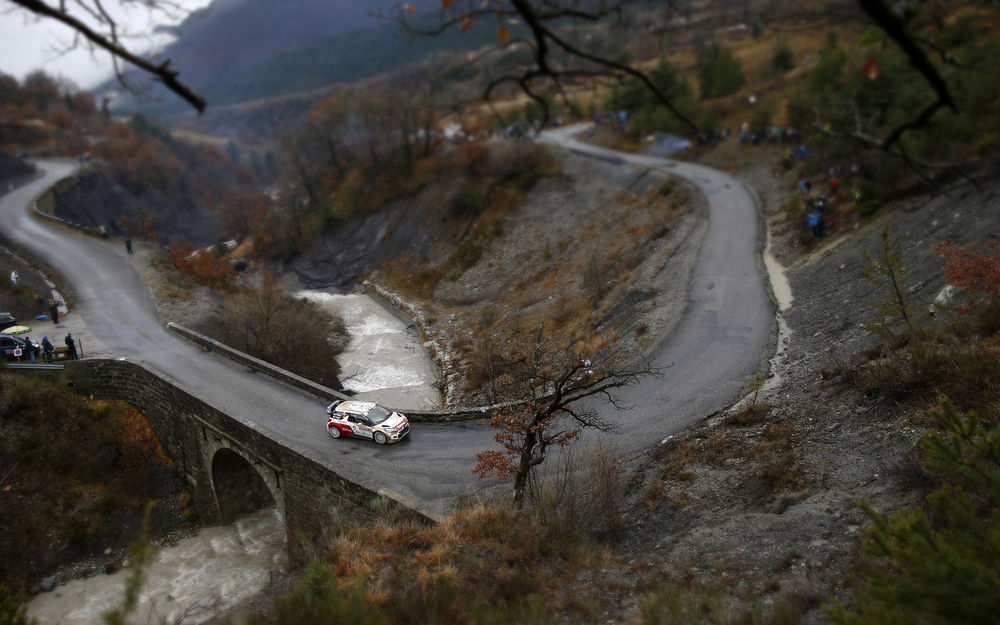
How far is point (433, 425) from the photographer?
674 inches

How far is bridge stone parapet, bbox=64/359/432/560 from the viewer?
14.0 m

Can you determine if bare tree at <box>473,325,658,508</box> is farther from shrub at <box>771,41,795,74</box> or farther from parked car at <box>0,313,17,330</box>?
shrub at <box>771,41,795,74</box>

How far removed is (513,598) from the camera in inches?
318

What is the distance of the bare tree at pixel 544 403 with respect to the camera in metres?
11.0

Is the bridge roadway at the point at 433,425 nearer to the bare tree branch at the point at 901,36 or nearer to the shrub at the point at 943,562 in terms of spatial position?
the shrub at the point at 943,562

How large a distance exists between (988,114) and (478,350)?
74.0 feet

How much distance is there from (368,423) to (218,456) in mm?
6171

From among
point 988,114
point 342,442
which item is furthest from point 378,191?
point 988,114

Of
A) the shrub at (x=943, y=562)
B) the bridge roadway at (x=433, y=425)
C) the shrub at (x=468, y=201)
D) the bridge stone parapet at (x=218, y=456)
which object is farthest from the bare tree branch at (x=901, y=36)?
the shrub at (x=468, y=201)

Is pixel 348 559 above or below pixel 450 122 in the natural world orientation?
below

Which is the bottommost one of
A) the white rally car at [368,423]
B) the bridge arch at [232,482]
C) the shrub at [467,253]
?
the bridge arch at [232,482]

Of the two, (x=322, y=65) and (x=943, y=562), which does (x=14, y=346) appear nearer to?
(x=943, y=562)

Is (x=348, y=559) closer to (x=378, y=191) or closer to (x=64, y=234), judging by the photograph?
(x=64, y=234)

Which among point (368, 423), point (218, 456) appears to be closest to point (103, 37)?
point (368, 423)
